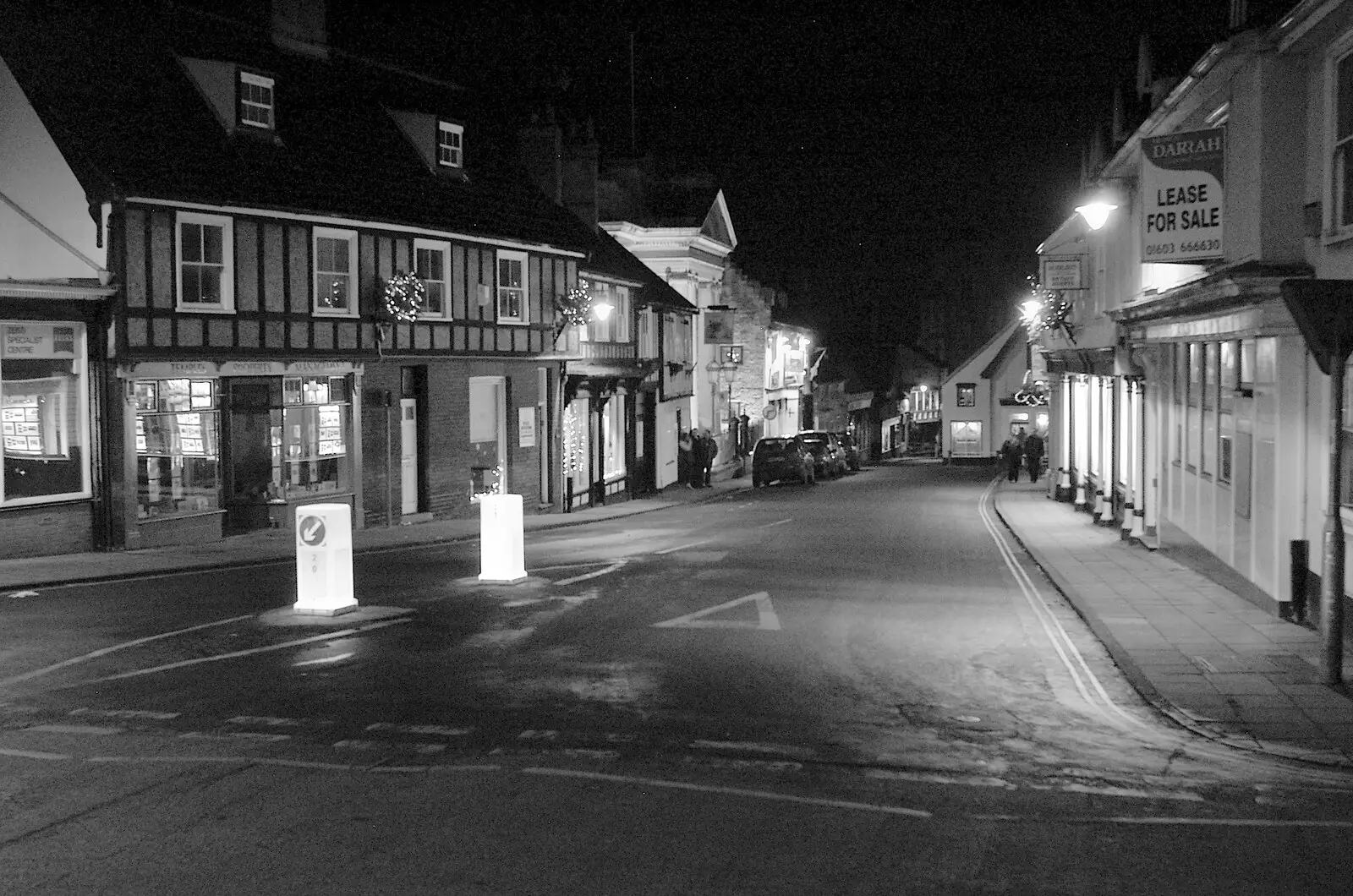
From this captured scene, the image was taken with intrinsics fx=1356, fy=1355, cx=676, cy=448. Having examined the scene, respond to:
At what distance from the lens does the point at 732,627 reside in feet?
46.3

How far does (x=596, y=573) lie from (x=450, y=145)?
15.9 metres

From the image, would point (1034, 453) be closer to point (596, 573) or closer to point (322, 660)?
point (596, 573)

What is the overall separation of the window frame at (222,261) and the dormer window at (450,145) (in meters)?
7.74

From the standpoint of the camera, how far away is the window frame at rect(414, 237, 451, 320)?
28312mm

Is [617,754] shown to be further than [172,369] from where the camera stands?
No

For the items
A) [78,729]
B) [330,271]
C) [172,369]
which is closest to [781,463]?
[330,271]

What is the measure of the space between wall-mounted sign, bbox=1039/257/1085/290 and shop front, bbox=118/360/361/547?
15.1 meters

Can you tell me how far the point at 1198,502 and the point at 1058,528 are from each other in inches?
304

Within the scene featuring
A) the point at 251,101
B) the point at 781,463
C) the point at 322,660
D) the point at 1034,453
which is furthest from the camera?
the point at 781,463

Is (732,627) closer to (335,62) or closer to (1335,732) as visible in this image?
(1335,732)

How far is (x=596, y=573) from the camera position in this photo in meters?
18.5

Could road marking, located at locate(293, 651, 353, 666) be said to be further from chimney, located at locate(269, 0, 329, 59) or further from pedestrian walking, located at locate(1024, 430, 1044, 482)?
pedestrian walking, located at locate(1024, 430, 1044, 482)

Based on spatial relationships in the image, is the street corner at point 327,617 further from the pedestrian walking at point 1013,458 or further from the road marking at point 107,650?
the pedestrian walking at point 1013,458

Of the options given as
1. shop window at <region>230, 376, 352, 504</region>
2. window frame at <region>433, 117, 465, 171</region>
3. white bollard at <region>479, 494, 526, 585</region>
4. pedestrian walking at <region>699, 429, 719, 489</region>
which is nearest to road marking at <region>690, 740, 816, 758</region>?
white bollard at <region>479, 494, 526, 585</region>
